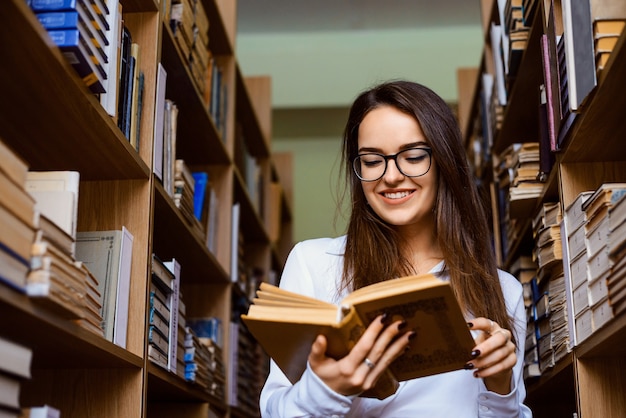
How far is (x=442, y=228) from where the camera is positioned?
1774mm

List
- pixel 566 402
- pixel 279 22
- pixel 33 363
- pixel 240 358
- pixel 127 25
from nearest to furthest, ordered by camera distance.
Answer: pixel 33 363, pixel 127 25, pixel 566 402, pixel 240 358, pixel 279 22

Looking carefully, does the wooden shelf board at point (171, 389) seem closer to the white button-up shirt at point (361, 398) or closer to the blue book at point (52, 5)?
the white button-up shirt at point (361, 398)

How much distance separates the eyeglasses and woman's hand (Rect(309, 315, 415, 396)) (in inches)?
19.2

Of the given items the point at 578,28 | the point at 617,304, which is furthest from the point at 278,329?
the point at 578,28

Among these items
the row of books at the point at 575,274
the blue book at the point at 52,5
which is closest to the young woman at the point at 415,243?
Answer: the row of books at the point at 575,274

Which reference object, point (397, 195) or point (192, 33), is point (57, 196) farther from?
point (192, 33)

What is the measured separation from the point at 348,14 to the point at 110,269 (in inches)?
128

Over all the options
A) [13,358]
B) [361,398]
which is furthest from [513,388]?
[13,358]

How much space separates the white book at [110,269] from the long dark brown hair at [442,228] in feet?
1.56

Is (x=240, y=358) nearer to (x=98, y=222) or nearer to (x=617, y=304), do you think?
(x=98, y=222)

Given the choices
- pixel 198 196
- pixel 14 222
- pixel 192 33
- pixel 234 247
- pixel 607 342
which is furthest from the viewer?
pixel 234 247

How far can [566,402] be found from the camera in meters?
2.36

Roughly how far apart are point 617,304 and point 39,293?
968 mm

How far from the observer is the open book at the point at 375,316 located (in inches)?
48.9
